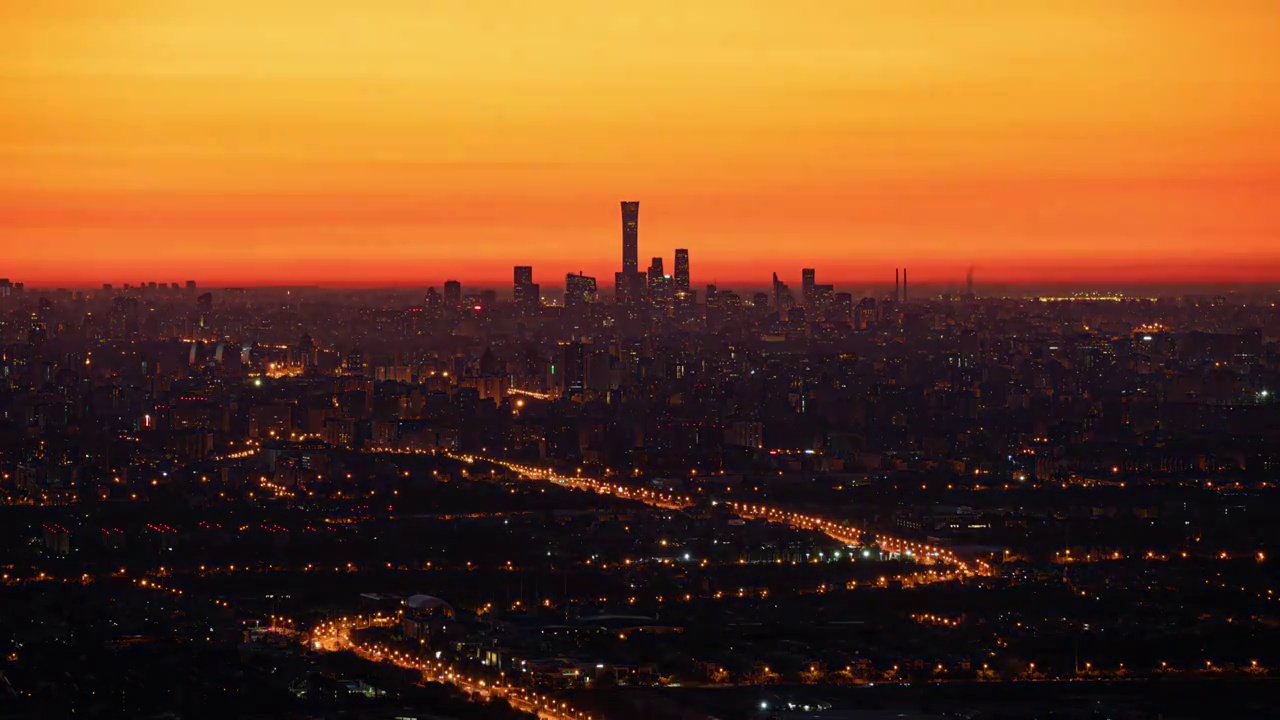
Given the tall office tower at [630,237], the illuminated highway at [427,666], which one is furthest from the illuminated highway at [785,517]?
the tall office tower at [630,237]

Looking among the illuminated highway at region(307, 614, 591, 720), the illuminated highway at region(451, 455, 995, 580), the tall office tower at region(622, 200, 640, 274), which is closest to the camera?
the illuminated highway at region(307, 614, 591, 720)

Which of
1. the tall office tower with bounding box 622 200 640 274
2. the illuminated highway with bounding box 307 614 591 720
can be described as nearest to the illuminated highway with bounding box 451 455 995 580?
the illuminated highway with bounding box 307 614 591 720

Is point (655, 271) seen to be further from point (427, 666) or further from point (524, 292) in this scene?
point (427, 666)

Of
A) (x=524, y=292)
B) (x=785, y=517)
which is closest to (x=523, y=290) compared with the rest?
(x=524, y=292)

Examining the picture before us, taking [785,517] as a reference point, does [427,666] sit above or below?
above

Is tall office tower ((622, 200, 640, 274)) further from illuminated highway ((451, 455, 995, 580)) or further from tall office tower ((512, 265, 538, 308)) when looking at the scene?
illuminated highway ((451, 455, 995, 580))

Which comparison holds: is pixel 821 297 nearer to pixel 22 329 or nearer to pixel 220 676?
pixel 22 329

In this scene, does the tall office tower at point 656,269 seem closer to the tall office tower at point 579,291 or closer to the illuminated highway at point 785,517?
the tall office tower at point 579,291
